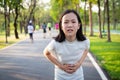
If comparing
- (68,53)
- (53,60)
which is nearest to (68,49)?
(68,53)

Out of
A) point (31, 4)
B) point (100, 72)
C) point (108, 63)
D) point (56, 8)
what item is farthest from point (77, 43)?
point (56, 8)

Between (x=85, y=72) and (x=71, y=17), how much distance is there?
26.3 ft

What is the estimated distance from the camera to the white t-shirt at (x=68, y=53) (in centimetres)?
425

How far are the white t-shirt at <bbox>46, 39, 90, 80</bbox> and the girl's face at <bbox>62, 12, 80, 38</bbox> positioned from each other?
136 mm

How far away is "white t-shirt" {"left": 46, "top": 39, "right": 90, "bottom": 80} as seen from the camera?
425 cm

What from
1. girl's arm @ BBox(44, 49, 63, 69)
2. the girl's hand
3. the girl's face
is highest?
the girl's face

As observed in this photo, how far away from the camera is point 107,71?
38.8 ft

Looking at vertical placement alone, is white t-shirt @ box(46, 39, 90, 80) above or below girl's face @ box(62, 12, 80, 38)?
below

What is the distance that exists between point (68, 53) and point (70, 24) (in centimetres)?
35

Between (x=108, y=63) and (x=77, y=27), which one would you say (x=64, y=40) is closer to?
(x=77, y=27)

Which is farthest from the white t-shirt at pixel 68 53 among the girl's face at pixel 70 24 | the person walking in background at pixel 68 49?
the girl's face at pixel 70 24

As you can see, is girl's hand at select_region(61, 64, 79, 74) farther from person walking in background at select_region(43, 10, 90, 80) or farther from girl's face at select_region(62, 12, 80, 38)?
girl's face at select_region(62, 12, 80, 38)

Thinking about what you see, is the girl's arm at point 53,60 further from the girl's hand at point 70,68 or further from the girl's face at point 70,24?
the girl's face at point 70,24

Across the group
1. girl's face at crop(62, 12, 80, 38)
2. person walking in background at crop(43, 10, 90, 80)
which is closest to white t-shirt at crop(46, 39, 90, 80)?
person walking in background at crop(43, 10, 90, 80)
